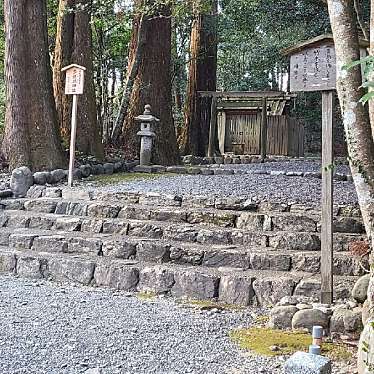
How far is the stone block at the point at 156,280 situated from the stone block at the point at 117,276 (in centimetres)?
7

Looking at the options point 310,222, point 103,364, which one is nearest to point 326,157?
point 310,222

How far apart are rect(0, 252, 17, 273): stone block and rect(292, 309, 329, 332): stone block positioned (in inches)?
115

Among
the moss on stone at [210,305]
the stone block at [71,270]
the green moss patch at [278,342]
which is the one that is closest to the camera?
the green moss patch at [278,342]

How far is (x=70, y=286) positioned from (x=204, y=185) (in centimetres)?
327

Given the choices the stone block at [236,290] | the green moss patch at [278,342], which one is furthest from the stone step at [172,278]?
the green moss patch at [278,342]

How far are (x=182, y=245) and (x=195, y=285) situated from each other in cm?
73

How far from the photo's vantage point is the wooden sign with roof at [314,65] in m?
4.31

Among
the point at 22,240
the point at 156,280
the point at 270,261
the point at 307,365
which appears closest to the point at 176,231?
the point at 156,280

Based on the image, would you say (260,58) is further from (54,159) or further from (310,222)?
(310,222)

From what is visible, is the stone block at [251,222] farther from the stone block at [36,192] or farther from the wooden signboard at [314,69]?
the stone block at [36,192]

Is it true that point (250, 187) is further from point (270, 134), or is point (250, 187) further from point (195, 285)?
point (270, 134)

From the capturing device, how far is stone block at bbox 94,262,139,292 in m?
5.02

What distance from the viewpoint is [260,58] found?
1780 centimetres

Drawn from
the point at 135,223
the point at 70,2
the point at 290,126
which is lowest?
the point at 135,223
